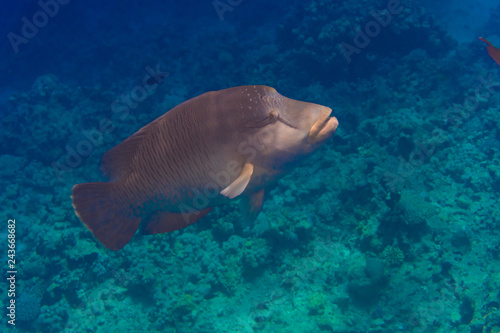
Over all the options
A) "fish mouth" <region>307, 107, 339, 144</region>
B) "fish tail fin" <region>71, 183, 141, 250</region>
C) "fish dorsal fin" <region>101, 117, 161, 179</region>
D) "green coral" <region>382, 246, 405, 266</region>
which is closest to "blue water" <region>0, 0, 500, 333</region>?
"green coral" <region>382, 246, 405, 266</region>

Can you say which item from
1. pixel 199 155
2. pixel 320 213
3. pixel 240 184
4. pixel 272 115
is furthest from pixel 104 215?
pixel 320 213

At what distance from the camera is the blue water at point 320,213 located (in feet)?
14.7

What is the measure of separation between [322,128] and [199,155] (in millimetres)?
952

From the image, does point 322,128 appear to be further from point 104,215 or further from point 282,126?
point 104,215

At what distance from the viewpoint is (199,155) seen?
6.29ft

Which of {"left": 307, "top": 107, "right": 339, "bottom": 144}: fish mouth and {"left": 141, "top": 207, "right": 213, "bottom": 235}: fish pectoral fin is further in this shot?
{"left": 141, "top": 207, "right": 213, "bottom": 235}: fish pectoral fin

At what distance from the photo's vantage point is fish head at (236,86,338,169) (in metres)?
1.98

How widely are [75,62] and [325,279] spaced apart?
2038 centimetres

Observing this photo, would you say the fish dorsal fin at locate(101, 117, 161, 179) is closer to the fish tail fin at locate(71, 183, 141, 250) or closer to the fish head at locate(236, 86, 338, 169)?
the fish tail fin at locate(71, 183, 141, 250)

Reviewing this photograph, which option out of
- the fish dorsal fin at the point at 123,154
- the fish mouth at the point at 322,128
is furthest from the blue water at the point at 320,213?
the fish dorsal fin at the point at 123,154

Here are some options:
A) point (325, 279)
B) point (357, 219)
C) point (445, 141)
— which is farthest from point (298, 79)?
point (325, 279)

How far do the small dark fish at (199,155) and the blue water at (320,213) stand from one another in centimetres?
39

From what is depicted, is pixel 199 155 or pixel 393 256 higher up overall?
pixel 199 155

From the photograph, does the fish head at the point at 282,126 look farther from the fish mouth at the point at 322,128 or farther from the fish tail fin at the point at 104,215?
the fish tail fin at the point at 104,215
